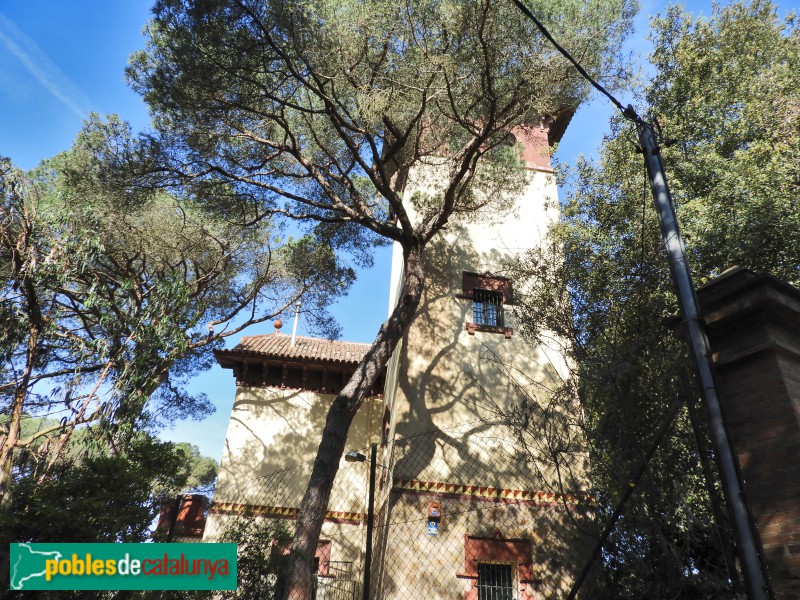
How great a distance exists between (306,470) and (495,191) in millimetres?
8144

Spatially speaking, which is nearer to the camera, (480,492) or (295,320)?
(480,492)

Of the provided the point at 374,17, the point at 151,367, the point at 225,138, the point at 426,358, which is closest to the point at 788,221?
the point at 426,358

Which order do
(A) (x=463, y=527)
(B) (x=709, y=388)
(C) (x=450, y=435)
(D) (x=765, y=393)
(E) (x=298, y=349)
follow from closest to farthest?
(B) (x=709, y=388)
(D) (x=765, y=393)
(A) (x=463, y=527)
(C) (x=450, y=435)
(E) (x=298, y=349)

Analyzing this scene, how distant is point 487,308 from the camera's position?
11.9 m

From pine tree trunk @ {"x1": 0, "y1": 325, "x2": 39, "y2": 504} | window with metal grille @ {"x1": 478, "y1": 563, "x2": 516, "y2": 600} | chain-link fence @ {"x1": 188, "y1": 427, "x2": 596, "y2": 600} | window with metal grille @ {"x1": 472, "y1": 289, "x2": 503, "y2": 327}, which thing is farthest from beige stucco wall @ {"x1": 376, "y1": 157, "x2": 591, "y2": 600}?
pine tree trunk @ {"x1": 0, "y1": 325, "x2": 39, "y2": 504}

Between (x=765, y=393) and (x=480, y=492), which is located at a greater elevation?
(x=480, y=492)

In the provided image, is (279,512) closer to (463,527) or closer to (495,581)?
(463,527)

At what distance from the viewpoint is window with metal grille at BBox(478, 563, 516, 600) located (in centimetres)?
883

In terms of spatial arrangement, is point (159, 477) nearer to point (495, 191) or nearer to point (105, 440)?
point (105, 440)

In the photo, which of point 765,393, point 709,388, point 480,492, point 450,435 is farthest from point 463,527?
point 709,388

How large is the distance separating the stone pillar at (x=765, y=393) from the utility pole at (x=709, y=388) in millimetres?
168

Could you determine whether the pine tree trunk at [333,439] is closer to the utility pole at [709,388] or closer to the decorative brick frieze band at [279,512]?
the decorative brick frieze band at [279,512]

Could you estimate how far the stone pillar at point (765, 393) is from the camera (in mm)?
A: 3537

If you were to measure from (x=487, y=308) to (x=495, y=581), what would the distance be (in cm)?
556
